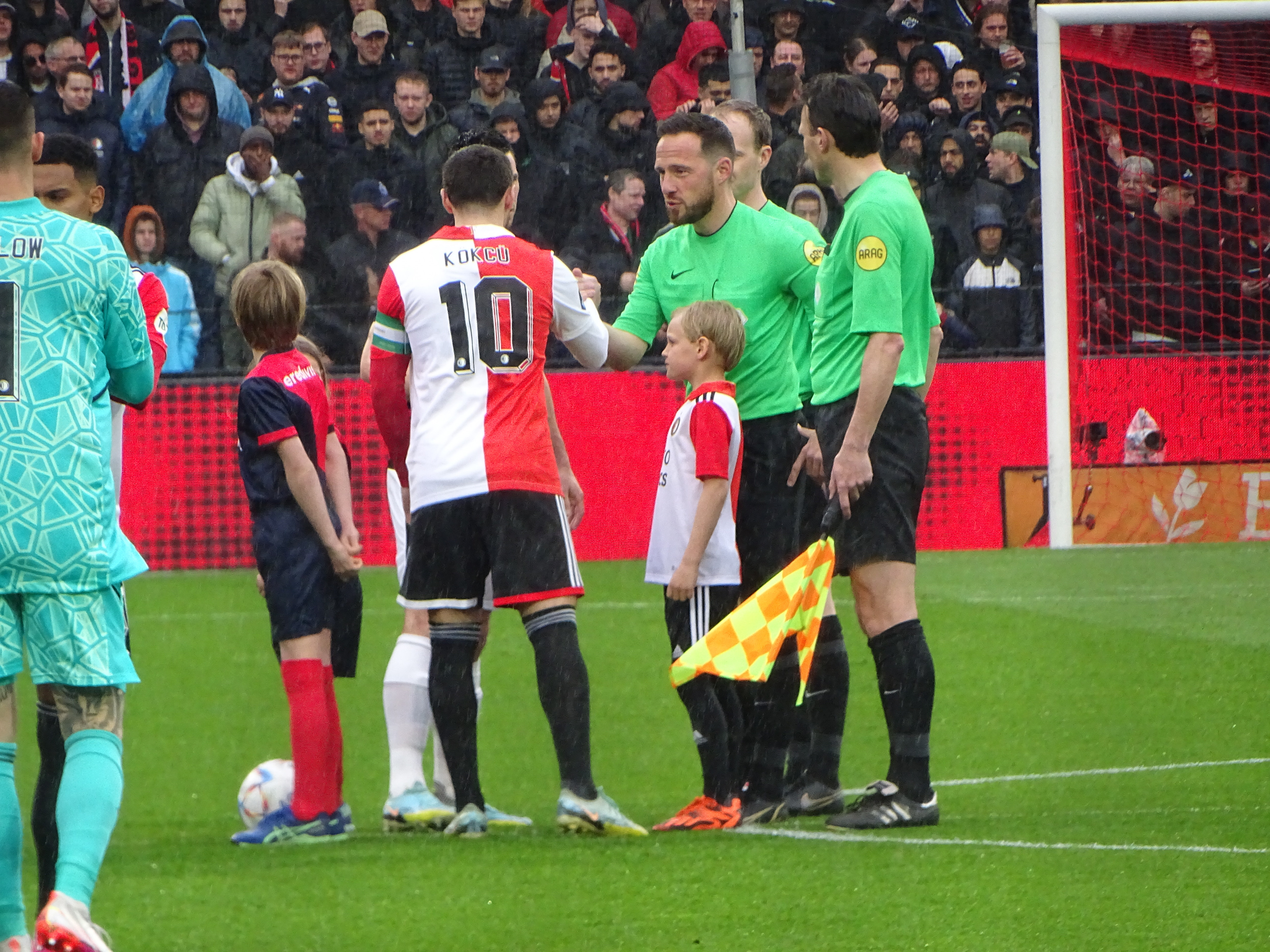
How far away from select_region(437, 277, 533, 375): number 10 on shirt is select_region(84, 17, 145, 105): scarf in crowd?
982 centimetres

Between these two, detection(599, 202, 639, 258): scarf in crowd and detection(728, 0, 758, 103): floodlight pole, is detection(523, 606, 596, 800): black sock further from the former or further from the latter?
detection(599, 202, 639, 258): scarf in crowd

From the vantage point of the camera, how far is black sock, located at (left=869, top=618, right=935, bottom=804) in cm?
501

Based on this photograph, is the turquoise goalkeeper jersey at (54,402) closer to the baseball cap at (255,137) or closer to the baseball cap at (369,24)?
the baseball cap at (255,137)

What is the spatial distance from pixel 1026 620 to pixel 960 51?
285 inches

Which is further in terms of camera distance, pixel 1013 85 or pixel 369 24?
pixel 1013 85

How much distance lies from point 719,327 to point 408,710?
4.67 feet

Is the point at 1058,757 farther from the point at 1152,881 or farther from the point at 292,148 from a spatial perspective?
the point at 292,148

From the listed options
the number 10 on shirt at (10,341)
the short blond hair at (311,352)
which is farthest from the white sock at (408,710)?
the number 10 on shirt at (10,341)

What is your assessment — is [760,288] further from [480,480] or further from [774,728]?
[774,728]

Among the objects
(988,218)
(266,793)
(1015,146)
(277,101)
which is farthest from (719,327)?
(1015,146)

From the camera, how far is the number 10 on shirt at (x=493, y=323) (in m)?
4.88

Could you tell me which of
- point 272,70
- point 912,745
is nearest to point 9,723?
point 912,745

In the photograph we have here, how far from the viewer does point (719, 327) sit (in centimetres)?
525

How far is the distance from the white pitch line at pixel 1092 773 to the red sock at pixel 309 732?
1.74 meters
